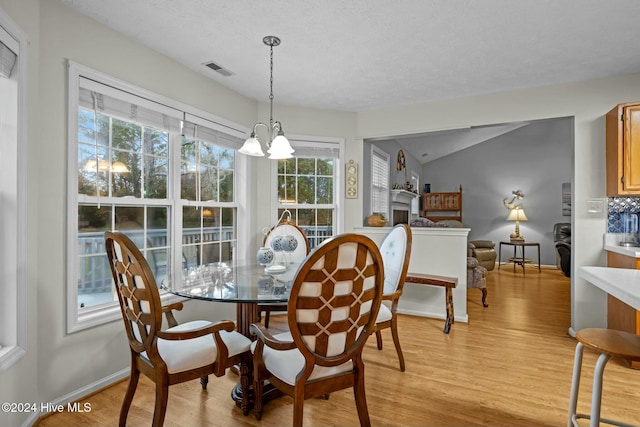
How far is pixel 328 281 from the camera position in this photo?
1464 millimetres

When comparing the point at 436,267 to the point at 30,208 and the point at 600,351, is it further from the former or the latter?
the point at 30,208

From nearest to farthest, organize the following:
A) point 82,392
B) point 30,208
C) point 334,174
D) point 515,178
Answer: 1. point 30,208
2. point 82,392
3. point 334,174
4. point 515,178

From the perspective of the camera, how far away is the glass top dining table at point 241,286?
181 cm

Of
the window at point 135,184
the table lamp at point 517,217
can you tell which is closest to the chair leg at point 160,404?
the window at point 135,184

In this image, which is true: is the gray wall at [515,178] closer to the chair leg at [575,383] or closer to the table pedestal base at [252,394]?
the chair leg at [575,383]

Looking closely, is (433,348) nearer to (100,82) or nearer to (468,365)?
(468,365)

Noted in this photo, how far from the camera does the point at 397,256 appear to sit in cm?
264

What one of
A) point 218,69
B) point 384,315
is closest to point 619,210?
point 384,315

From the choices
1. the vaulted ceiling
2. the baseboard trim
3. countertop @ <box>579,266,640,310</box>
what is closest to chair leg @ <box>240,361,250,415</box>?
the baseboard trim

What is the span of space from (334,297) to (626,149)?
308cm

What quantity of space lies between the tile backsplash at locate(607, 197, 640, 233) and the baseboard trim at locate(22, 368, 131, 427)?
4.29 m

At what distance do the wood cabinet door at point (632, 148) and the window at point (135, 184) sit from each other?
3.60 m

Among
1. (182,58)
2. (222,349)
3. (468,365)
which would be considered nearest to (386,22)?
(182,58)

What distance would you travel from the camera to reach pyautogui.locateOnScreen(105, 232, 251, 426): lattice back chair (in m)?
1.54
